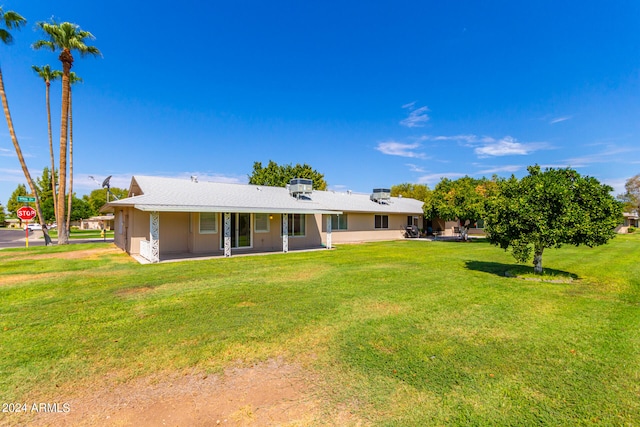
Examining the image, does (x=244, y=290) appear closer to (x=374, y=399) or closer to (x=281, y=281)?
(x=281, y=281)

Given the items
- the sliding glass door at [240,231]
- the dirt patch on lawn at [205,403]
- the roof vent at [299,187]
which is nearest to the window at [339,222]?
the roof vent at [299,187]

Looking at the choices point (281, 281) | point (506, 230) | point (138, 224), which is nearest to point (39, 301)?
point (281, 281)

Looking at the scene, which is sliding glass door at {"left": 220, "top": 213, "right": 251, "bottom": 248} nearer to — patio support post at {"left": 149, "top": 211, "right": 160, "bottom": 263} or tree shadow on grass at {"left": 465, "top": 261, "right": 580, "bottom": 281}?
patio support post at {"left": 149, "top": 211, "right": 160, "bottom": 263}

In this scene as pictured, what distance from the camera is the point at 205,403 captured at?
9.95 feet

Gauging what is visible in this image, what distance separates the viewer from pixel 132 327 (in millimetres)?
5039

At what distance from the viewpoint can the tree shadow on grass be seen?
9287 mm

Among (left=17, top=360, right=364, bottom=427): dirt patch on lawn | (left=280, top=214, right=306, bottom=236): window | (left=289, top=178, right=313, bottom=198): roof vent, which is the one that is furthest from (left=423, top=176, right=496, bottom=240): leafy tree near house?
(left=17, top=360, right=364, bottom=427): dirt patch on lawn

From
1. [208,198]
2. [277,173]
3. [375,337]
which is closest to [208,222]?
[208,198]

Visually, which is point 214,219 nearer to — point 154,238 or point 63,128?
point 154,238

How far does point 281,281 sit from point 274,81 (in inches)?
781

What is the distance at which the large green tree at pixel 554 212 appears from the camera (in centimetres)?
821

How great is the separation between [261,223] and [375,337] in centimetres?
1301

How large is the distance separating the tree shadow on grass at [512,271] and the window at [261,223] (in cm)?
1017

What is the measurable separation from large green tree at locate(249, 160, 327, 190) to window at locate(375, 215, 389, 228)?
1682cm
